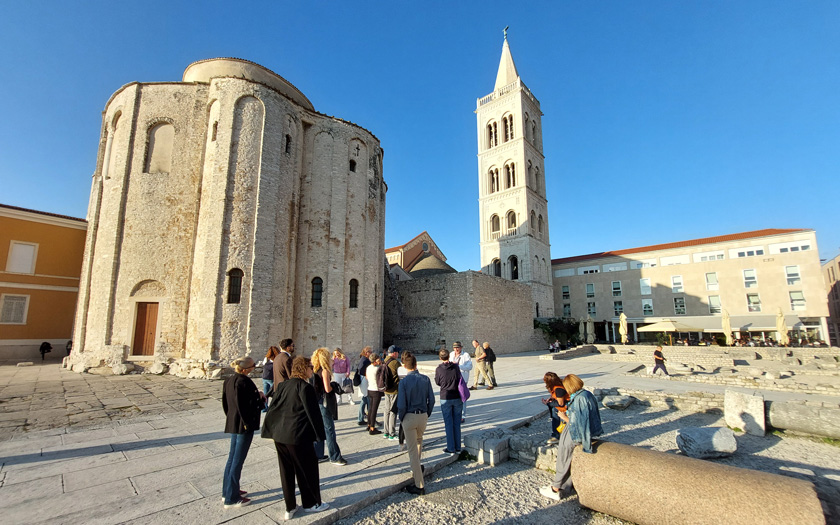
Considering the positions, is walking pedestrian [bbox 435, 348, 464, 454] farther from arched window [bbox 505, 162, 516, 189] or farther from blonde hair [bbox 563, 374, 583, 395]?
arched window [bbox 505, 162, 516, 189]

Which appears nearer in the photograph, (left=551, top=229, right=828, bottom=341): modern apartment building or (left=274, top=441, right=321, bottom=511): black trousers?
(left=274, top=441, right=321, bottom=511): black trousers

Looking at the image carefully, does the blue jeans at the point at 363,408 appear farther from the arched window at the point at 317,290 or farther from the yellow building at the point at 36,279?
the yellow building at the point at 36,279

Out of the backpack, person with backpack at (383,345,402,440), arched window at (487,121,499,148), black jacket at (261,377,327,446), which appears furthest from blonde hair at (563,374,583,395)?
arched window at (487,121,499,148)

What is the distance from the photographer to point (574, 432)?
176 inches

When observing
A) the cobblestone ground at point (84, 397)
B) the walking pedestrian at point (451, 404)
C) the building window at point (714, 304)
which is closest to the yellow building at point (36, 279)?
the cobblestone ground at point (84, 397)

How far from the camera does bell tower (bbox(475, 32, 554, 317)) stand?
3731cm

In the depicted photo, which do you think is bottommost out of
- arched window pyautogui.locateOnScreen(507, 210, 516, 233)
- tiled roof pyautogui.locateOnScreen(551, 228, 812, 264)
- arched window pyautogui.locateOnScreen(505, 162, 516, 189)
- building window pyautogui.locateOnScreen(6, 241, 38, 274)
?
building window pyautogui.locateOnScreen(6, 241, 38, 274)

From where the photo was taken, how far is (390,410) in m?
6.50

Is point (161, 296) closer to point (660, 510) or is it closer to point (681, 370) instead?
point (660, 510)

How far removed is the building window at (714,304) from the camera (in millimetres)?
34750

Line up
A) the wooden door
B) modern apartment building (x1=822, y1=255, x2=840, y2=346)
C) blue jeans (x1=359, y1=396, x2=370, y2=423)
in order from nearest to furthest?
blue jeans (x1=359, y1=396, x2=370, y2=423)
the wooden door
modern apartment building (x1=822, y1=255, x2=840, y2=346)

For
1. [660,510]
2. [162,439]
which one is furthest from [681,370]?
[162,439]

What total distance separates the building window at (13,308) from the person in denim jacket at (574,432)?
84.8ft

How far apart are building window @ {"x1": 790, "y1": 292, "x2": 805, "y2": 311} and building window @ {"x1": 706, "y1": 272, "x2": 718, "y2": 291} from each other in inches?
206
